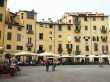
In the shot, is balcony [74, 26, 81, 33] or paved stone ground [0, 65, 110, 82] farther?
balcony [74, 26, 81, 33]

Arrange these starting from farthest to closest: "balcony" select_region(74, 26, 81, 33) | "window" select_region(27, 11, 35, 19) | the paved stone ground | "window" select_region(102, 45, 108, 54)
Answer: "window" select_region(102, 45, 108, 54) < "balcony" select_region(74, 26, 81, 33) < "window" select_region(27, 11, 35, 19) < the paved stone ground

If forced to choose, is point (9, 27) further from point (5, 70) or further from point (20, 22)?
point (5, 70)

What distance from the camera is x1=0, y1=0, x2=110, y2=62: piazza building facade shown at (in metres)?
82.2

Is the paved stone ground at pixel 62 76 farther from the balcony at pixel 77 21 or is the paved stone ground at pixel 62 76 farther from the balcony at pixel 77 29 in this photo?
the balcony at pixel 77 21

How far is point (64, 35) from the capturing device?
91.7 m

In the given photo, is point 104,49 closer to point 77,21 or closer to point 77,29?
point 77,29

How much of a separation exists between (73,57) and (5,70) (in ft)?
210

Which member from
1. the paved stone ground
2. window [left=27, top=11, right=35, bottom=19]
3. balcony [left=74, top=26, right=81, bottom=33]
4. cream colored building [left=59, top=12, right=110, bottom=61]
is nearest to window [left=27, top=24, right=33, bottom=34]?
window [left=27, top=11, right=35, bottom=19]

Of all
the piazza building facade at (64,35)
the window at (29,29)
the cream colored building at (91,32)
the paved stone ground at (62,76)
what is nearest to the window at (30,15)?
the piazza building facade at (64,35)

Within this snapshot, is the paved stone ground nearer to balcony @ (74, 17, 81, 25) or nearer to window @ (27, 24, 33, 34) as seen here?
window @ (27, 24, 33, 34)

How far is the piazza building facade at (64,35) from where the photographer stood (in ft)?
270

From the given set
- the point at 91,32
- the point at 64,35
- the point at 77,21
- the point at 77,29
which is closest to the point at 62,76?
the point at 64,35

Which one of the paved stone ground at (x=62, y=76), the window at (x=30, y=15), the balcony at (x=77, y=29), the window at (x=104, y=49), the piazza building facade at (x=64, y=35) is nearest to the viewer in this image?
the paved stone ground at (x=62, y=76)

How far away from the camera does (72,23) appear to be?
94.6 m
